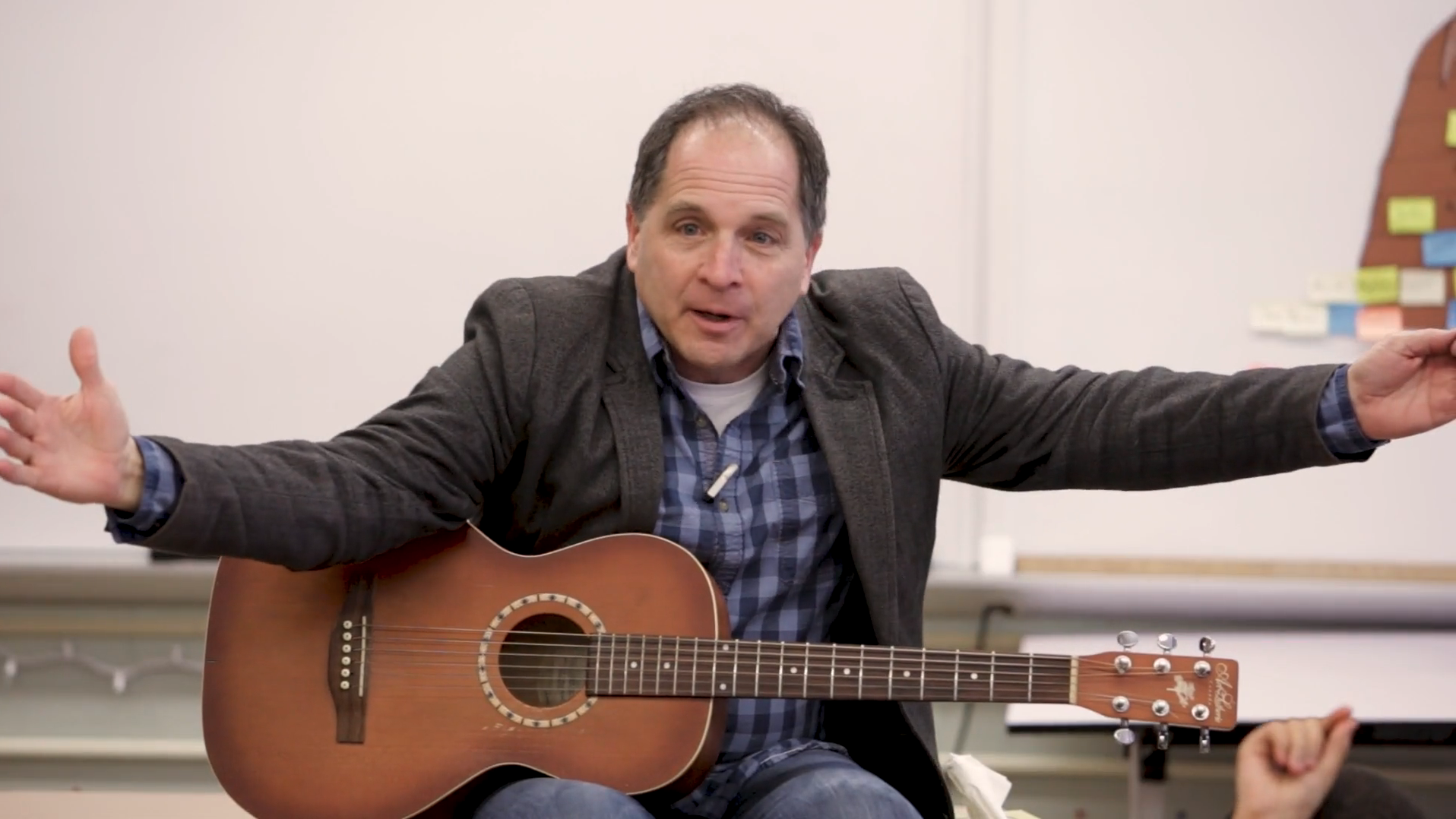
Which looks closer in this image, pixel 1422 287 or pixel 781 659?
pixel 781 659

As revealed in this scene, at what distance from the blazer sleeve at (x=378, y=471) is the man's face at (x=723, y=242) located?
0.23 metres

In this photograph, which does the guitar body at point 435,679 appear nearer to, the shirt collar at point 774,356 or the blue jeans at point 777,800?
the blue jeans at point 777,800

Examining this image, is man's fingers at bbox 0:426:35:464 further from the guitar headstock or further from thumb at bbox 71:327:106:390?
the guitar headstock

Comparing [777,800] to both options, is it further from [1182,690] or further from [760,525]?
[1182,690]

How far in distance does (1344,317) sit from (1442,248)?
26 centimetres

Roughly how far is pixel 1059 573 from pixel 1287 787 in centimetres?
157

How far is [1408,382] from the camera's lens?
1.93 meters

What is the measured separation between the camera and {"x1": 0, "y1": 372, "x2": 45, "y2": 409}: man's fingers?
5.16 ft

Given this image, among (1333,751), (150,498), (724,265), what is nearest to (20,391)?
(150,498)

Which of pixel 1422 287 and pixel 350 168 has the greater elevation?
pixel 350 168

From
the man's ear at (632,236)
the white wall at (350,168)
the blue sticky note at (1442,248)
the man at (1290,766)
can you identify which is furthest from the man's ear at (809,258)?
the blue sticky note at (1442,248)

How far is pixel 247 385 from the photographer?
10.6ft

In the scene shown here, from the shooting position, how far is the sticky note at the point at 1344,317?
3.39m

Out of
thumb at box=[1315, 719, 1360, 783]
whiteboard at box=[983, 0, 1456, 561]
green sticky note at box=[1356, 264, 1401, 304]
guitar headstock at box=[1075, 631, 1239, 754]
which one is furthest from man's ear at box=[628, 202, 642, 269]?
green sticky note at box=[1356, 264, 1401, 304]
